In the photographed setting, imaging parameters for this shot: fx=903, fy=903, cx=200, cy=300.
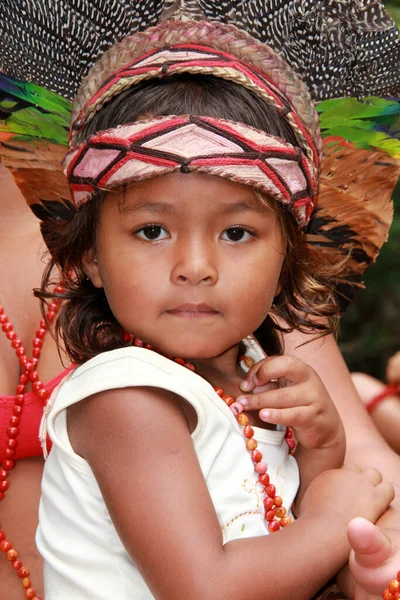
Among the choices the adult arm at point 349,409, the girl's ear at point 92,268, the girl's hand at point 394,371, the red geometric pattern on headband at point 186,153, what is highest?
the red geometric pattern on headband at point 186,153

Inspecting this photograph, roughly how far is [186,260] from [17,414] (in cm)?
60

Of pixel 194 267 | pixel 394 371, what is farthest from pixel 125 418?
pixel 394 371

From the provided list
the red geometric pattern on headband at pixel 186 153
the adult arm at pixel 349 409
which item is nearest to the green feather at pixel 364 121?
the red geometric pattern on headband at pixel 186 153

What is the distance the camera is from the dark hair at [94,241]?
1596mm

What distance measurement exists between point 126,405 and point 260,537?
318 millimetres

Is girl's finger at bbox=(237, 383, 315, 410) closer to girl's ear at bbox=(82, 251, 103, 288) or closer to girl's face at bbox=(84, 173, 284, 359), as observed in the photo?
girl's face at bbox=(84, 173, 284, 359)

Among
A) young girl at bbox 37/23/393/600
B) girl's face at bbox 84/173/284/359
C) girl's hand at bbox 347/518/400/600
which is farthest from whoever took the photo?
girl's face at bbox 84/173/284/359

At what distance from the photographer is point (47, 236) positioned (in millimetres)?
1944

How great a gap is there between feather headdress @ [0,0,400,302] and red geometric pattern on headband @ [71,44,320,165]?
0.06 feet

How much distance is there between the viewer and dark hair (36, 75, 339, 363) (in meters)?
1.60

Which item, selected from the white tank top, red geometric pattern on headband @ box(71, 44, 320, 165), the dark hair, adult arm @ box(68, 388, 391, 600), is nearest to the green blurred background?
the dark hair

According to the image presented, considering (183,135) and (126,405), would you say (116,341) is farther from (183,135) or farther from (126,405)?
(183,135)

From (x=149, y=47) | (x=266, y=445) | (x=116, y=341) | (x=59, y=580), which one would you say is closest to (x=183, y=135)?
(x=149, y=47)

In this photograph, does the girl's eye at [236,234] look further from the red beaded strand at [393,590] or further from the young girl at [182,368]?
the red beaded strand at [393,590]
